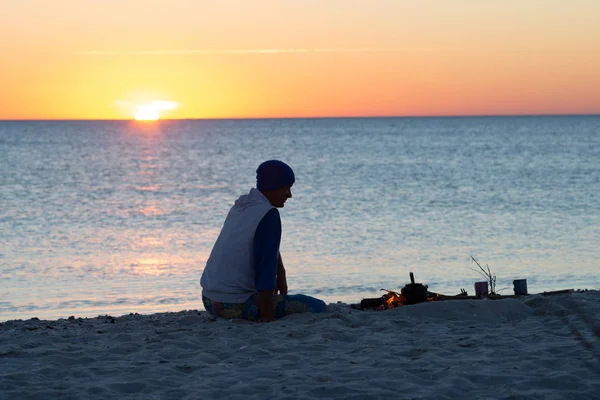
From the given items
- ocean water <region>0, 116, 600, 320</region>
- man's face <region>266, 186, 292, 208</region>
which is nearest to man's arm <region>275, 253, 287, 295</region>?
man's face <region>266, 186, 292, 208</region>

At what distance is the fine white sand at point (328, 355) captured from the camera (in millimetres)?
5238

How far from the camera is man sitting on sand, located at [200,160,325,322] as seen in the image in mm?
7117

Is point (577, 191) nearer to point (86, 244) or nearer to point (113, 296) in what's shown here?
point (86, 244)

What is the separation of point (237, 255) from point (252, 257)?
0.13 m

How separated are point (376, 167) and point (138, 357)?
4696 centimetres

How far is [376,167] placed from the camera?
173 ft

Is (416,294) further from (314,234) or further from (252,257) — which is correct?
(314,234)

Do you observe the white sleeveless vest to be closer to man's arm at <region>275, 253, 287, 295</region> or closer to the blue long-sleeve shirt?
the blue long-sleeve shirt

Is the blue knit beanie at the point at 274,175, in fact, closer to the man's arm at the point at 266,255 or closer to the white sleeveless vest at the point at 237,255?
the white sleeveless vest at the point at 237,255

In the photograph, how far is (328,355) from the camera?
6.13m

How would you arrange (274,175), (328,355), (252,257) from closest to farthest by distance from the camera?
(328,355) < (252,257) < (274,175)

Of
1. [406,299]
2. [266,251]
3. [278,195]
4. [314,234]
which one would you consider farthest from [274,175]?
[314,234]

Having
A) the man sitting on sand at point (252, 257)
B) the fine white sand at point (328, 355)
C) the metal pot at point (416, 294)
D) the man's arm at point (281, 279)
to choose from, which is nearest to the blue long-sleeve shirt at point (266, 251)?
the man sitting on sand at point (252, 257)

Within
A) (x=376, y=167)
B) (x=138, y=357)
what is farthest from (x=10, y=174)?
(x=138, y=357)
